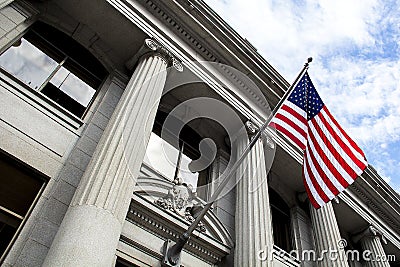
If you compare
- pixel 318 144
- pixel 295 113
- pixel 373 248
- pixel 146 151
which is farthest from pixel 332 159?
pixel 373 248

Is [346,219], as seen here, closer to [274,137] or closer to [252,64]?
[274,137]

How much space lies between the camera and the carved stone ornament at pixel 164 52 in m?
10.5

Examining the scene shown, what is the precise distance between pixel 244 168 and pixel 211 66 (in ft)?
12.6

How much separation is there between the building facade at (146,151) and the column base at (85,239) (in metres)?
0.02

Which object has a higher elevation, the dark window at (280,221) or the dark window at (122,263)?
the dark window at (280,221)

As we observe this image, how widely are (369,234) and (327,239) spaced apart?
438 cm

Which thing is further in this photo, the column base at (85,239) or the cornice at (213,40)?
the cornice at (213,40)

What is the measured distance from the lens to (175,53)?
11109mm

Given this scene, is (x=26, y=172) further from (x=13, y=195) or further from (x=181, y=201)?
(x=181, y=201)

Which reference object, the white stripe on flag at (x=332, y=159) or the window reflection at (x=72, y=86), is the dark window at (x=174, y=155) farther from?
the white stripe on flag at (x=332, y=159)

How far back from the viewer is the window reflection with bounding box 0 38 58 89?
861 cm

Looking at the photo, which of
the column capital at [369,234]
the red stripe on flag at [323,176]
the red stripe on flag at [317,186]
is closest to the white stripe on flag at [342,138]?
the red stripe on flag at [323,176]

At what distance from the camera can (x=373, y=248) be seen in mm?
14406

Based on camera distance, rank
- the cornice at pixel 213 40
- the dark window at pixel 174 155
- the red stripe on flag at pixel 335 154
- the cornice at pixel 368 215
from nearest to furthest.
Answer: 1. the red stripe on flag at pixel 335 154
2. the dark window at pixel 174 155
3. the cornice at pixel 213 40
4. the cornice at pixel 368 215
